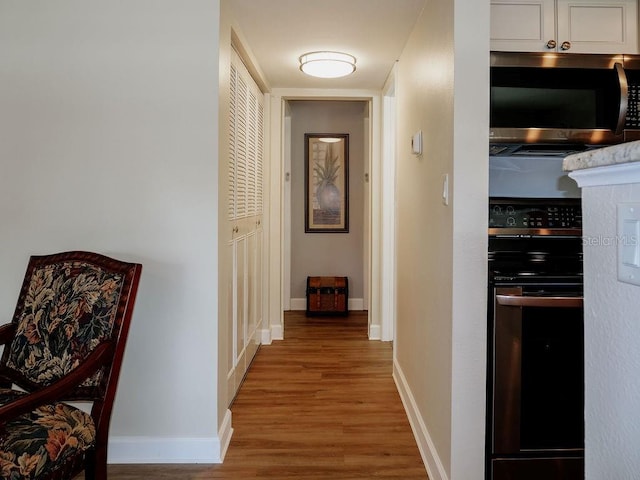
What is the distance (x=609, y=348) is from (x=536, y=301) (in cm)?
116

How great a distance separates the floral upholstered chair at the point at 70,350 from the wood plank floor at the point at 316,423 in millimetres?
636

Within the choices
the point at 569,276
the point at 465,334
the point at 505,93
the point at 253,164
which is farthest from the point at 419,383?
the point at 253,164

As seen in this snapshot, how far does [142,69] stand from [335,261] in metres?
3.84

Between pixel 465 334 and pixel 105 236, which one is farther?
pixel 105 236

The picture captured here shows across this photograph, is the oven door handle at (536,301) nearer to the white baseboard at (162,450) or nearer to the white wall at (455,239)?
the white wall at (455,239)

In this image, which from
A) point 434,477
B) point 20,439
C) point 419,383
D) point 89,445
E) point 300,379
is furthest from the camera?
point 300,379

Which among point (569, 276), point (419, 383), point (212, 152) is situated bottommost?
point (419, 383)

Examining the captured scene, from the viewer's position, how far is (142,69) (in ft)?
7.46

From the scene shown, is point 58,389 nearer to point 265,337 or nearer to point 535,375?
point 535,375

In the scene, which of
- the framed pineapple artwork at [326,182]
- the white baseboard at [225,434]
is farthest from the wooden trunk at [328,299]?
the white baseboard at [225,434]

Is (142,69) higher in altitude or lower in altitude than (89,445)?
higher

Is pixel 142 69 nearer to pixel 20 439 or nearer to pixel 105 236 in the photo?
pixel 105 236

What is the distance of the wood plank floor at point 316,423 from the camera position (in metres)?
2.28

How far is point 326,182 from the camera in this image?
5762 mm
